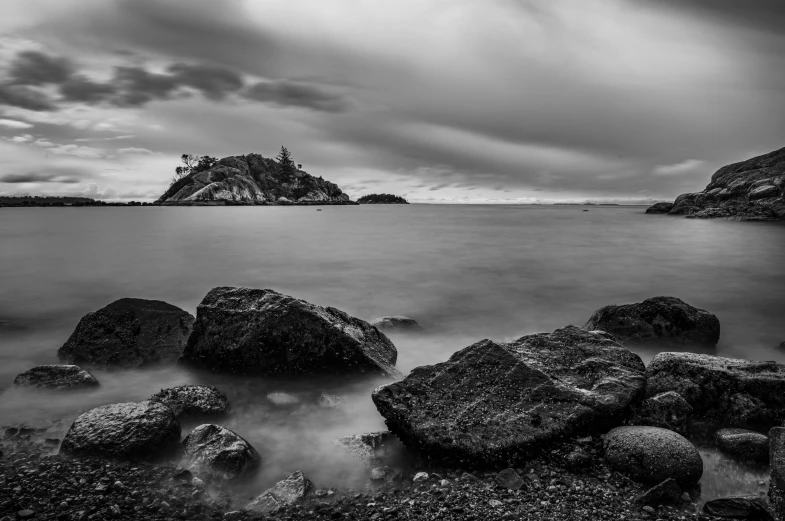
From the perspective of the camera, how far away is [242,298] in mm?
6926

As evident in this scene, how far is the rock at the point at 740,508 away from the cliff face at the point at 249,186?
411ft

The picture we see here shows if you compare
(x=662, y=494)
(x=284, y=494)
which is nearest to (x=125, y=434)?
(x=284, y=494)

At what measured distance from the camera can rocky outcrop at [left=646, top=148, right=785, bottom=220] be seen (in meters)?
42.8

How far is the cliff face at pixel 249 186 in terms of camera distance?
12056cm

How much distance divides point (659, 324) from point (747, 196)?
5310cm

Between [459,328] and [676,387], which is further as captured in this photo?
[459,328]

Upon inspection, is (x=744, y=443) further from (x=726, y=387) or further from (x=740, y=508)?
(x=740, y=508)

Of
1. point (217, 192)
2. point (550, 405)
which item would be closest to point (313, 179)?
point (217, 192)

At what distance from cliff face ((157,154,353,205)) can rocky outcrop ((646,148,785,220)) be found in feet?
348

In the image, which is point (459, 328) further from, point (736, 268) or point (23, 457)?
point (736, 268)

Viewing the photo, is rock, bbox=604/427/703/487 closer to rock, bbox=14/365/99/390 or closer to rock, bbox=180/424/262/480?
rock, bbox=180/424/262/480

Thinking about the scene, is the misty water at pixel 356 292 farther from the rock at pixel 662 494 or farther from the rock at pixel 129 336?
the rock at pixel 662 494

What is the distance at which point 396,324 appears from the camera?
938cm

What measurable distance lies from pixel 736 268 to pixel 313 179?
490 feet
